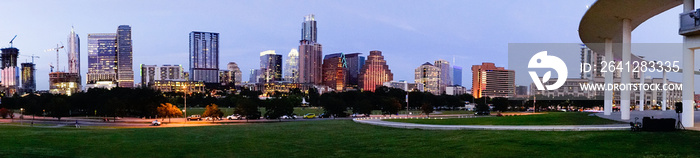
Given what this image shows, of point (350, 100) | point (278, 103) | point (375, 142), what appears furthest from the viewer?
point (350, 100)

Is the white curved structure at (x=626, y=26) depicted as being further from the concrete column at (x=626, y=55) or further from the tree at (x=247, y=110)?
the tree at (x=247, y=110)

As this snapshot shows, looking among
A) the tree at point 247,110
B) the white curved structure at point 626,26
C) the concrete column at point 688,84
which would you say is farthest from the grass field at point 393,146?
the tree at point 247,110

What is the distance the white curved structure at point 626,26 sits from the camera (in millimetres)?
23609

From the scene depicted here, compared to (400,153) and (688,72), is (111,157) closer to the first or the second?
(400,153)

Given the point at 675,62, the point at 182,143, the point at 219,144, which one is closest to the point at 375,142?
the point at 219,144

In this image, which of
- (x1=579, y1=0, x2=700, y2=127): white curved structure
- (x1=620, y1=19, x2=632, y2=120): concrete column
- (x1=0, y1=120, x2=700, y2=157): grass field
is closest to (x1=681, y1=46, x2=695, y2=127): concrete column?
(x1=579, y1=0, x2=700, y2=127): white curved structure

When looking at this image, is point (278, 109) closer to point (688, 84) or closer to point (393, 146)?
point (393, 146)

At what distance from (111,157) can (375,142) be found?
10.3 m

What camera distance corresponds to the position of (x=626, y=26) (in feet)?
107

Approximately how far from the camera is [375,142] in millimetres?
20953

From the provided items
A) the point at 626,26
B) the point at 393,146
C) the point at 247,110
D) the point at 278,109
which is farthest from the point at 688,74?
the point at 278,109

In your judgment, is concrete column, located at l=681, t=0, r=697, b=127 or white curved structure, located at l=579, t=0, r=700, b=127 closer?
concrete column, located at l=681, t=0, r=697, b=127

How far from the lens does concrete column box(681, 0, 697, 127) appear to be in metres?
23.4

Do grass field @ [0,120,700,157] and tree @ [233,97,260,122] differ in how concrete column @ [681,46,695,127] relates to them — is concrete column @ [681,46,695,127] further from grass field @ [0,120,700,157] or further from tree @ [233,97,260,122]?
tree @ [233,97,260,122]
